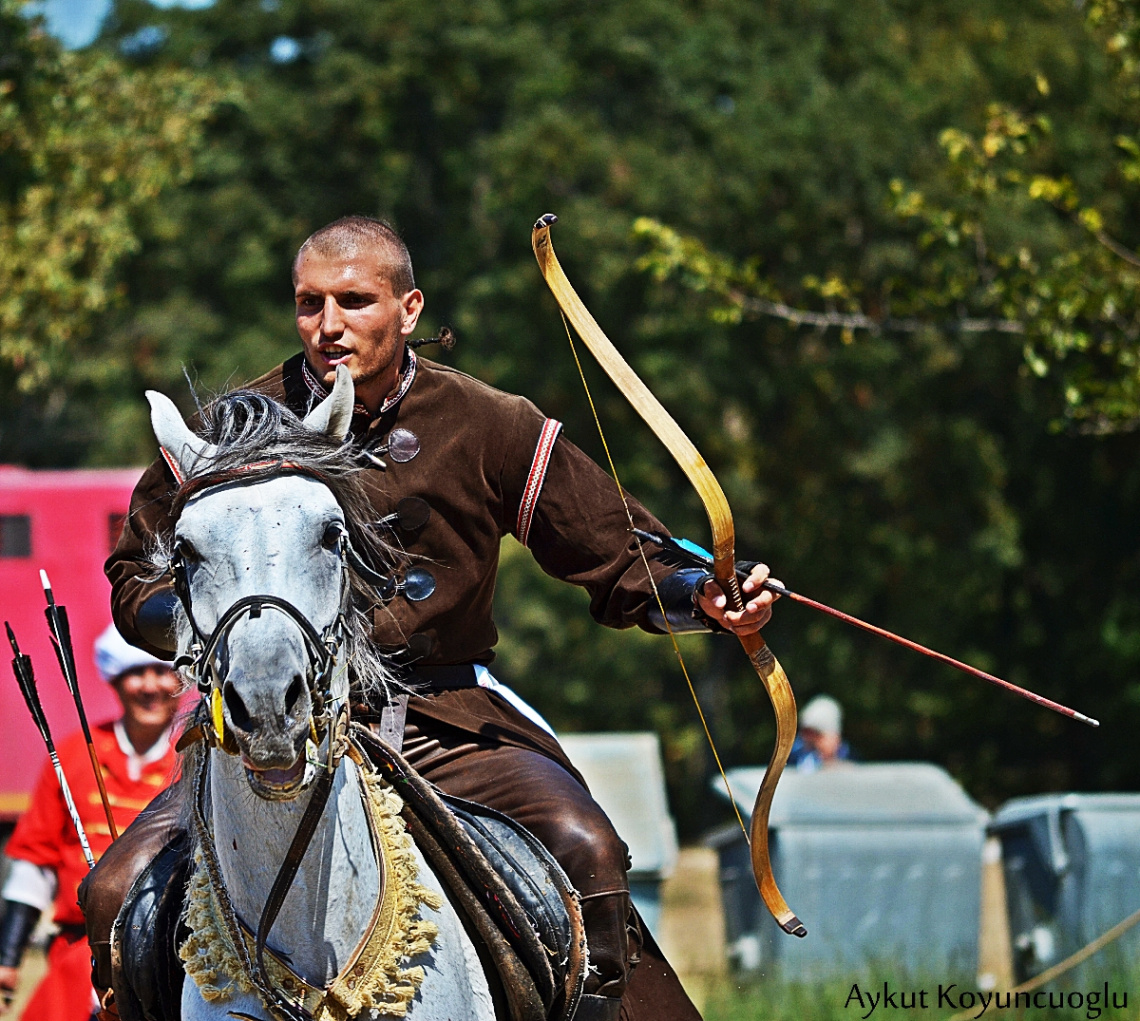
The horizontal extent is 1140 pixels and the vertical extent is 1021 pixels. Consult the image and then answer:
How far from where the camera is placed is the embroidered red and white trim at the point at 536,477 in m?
3.89

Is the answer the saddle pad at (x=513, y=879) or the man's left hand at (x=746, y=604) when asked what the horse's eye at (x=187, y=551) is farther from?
the man's left hand at (x=746, y=604)

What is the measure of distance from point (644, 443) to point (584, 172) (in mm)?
3223

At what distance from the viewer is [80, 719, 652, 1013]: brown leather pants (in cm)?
359

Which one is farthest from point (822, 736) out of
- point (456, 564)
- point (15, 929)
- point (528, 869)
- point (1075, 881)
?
point (528, 869)

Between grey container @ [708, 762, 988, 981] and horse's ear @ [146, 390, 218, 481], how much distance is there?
224 inches

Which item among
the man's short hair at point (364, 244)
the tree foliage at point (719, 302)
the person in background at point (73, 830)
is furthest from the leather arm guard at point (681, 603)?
the tree foliage at point (719, 302)

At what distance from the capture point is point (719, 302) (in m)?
16.6

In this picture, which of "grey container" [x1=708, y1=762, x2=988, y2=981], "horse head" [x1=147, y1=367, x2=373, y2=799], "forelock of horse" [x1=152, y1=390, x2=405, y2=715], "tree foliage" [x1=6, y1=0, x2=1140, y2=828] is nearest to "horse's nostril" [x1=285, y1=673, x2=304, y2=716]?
"horse head" [x1=147, y1=367, x2=373, y2=799]

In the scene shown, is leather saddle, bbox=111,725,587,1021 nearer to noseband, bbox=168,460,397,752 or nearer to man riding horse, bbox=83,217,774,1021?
man riding horse, bbox=83,217,774,1021

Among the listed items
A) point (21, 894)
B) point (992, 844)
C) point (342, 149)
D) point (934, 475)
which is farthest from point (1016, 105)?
point (21, 894)

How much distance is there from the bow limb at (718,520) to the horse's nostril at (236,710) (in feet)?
4.09

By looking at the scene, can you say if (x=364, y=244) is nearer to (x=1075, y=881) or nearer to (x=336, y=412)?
(x=336, y=412)

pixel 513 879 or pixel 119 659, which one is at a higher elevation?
pixel 119 659

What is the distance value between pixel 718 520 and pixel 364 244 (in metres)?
0.96
